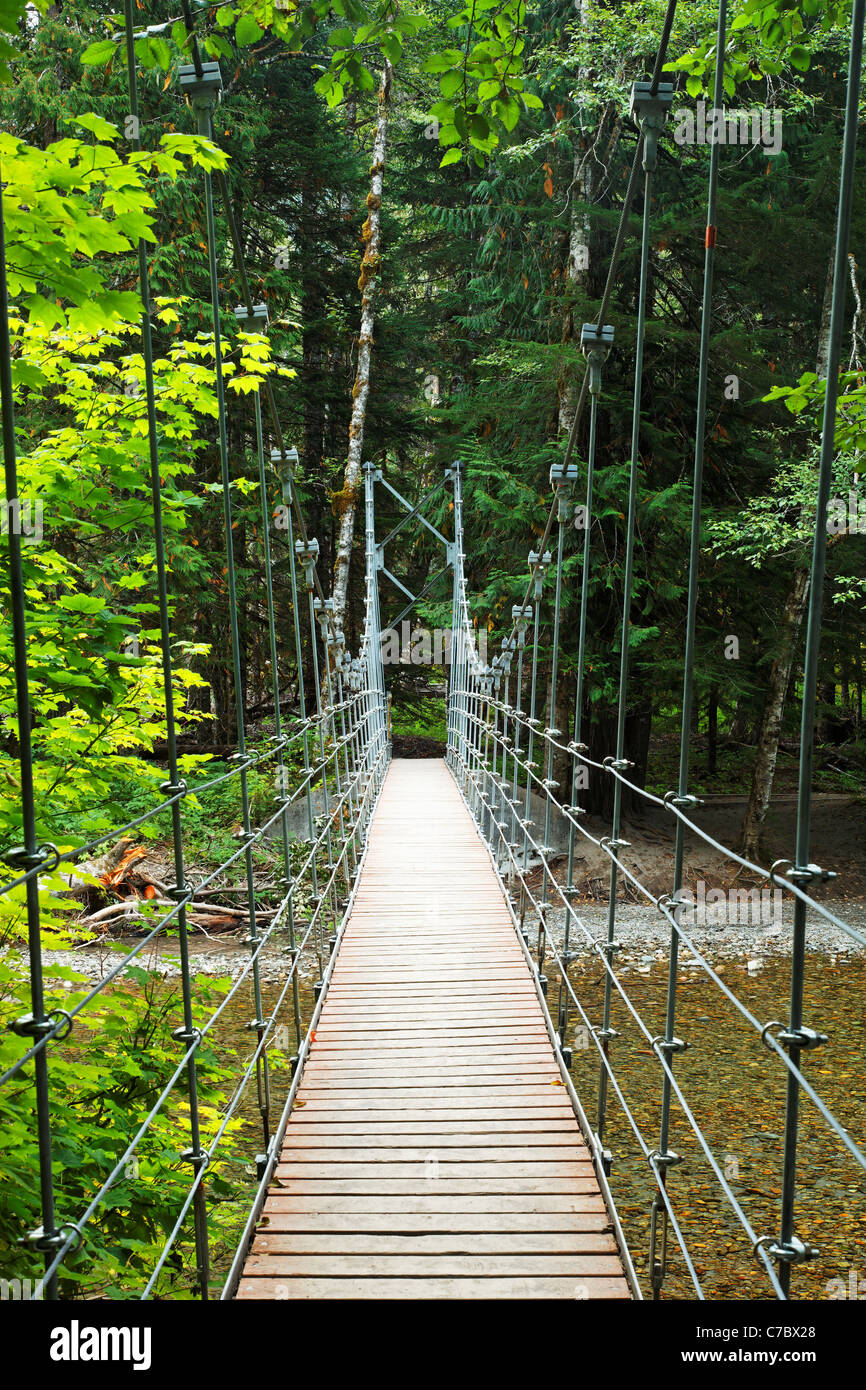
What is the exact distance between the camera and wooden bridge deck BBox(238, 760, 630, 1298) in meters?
2.00

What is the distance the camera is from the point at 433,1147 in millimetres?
2492

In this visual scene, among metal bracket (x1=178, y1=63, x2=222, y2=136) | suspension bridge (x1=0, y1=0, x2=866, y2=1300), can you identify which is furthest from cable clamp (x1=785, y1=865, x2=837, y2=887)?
metal bracket (x1=178, y1=63, x2=222, y2=136)

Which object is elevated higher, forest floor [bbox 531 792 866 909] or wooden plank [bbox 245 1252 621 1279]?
wooden plank [bbox 245 1252 621 1279]

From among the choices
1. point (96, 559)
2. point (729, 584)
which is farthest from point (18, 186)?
point (729, 584)

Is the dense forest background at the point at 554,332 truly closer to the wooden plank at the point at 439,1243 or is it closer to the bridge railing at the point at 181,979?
the bridge railing at the point at 181,979

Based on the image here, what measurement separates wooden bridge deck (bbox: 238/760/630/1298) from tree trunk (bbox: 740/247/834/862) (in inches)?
193

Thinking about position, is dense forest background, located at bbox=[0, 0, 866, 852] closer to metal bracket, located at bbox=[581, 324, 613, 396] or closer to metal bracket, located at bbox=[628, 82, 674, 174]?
metal bracket, located at bbox=[581, 324, 613, 396]

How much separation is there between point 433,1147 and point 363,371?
7.66m

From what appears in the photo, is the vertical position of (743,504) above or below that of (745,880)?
above

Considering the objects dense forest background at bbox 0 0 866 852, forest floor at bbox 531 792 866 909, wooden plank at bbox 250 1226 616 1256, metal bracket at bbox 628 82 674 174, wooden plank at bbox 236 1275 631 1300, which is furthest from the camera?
forest floor at bbox 531 792 866 909

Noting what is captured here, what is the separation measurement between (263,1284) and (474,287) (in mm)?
9319

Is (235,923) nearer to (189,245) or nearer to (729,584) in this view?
(729,584)

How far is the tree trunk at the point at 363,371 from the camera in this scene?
339 inches
